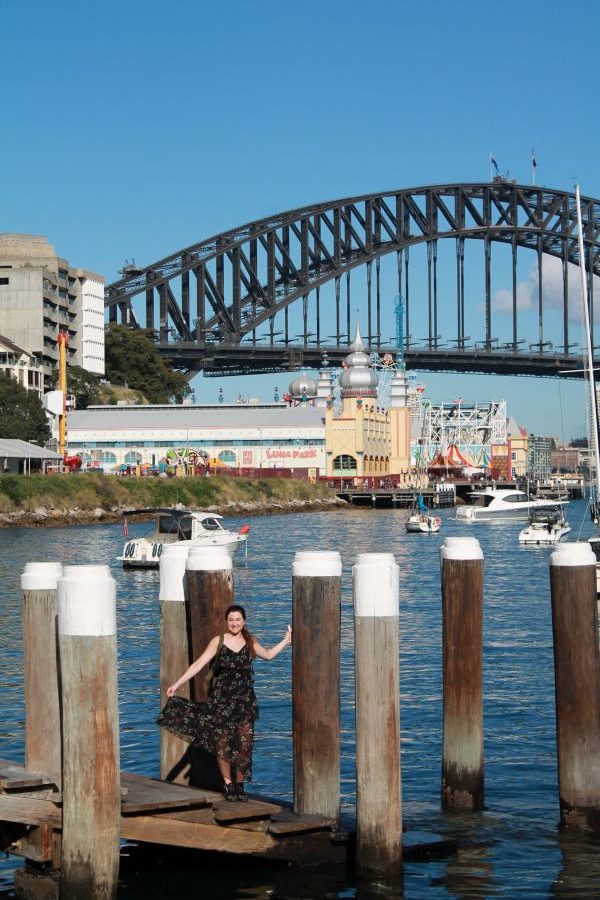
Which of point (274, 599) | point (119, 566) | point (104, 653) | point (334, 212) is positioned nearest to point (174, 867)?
point (104, 653)

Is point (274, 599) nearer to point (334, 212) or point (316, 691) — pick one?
point (316, 691)

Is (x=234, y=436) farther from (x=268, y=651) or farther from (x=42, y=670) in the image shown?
(x=42, y=670)

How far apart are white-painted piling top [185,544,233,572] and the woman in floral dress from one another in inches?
15.1

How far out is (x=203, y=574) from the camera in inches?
557

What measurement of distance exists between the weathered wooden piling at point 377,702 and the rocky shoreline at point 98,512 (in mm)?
66685

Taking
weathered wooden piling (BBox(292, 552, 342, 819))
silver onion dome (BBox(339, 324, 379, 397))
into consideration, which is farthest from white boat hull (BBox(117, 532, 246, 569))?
silver onion dome (BBox(339, 324, 379, 397))

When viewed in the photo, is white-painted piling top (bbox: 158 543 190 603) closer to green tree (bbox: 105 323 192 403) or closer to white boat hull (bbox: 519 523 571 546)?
white boat hull (bbox: 519 523 571 546)

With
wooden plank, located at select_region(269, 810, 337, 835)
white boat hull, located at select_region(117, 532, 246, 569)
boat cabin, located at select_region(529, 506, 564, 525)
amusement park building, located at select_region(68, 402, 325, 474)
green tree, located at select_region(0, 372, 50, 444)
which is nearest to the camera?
wooden plank, located at select_region(269, 810, 337, 835)

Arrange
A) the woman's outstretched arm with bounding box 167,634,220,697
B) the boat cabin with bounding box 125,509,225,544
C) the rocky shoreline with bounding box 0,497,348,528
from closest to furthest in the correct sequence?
the woman's outstretched arm with bounding box 167,634,220,697
the boat cabin with bounding box 125,509,225,544
the rocky shoreline with bounding box 0,497,348,528

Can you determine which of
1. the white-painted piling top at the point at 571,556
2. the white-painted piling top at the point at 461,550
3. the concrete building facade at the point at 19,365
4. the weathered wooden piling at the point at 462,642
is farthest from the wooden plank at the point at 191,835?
the concrete building facade at the point at 19,365

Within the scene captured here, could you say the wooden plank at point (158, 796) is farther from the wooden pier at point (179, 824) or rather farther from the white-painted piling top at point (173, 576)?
the white-painted piling top at point (173, 576)

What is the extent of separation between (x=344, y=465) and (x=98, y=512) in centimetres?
5755

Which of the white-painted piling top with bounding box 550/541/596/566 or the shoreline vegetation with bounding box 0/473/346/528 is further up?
the shoreline vegetation with bounding box 0/473/346/528

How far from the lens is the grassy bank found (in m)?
98.3
